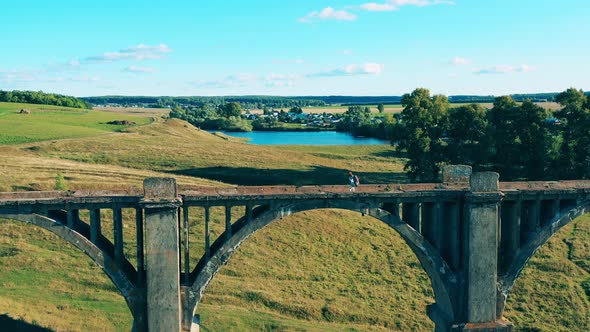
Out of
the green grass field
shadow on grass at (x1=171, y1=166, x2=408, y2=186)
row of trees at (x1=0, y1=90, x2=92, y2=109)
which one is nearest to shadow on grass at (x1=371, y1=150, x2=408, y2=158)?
shadow on grass at (x1=171, y1=166, x2=408, y2=186)

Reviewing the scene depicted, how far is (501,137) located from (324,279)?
103 ft

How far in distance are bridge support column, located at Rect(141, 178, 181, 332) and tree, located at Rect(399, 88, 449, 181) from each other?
125 ft

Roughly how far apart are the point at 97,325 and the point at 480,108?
163 ft

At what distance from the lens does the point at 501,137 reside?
54875mm

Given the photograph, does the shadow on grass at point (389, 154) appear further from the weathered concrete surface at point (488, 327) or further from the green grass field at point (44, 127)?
the weathered concrete surface at point (488, 327)

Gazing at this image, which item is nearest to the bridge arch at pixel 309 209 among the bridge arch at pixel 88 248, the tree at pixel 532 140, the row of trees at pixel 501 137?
the bridge arch at pixel 88 248

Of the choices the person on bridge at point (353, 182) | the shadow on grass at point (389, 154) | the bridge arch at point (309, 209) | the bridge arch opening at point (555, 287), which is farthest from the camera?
the shadow on grass at point (389, 154)

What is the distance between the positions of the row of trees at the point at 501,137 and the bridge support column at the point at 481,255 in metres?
30.5

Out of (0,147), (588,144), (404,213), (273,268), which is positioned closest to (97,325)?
(273,268)

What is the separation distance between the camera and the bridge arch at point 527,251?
25.7 m

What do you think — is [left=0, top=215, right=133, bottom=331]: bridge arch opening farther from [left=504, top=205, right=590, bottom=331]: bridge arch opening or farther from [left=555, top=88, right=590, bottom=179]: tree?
[left=555, top=88, right=590, bottom=179]: tree

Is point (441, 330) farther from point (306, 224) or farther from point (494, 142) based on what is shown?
point (494, 142)

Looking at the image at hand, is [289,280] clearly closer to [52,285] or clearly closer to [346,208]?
[346,208]

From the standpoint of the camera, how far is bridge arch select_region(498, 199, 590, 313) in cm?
2569
